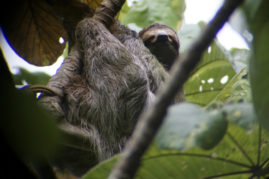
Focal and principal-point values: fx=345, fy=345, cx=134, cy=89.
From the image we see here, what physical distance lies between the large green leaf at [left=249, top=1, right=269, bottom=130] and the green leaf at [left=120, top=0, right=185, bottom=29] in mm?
3472

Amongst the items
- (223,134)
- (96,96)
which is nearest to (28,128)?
(223,134)

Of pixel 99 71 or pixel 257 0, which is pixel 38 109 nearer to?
pixel 257 0

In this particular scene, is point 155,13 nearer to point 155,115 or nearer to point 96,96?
point 96,96

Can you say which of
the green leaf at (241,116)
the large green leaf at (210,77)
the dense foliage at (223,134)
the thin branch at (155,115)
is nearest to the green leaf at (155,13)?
the large green leaf at (210,77)

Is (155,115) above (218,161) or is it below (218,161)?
above

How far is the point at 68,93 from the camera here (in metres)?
3.80

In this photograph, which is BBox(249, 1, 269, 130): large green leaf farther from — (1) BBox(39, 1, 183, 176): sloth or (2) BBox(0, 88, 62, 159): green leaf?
(1) BBox(39, 1, 183, 176): sloth

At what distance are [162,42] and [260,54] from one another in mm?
3370

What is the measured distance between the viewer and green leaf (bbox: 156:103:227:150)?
1436mm

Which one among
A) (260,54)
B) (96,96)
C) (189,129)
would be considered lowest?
(96,96)

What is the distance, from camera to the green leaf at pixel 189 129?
4.71 ft

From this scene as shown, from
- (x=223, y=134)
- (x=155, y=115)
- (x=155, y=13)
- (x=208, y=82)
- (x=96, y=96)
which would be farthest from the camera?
(x=155, y=13)

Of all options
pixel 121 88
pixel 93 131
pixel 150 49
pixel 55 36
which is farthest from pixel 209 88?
pixel 55 36

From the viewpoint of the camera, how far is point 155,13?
516 centimetres
